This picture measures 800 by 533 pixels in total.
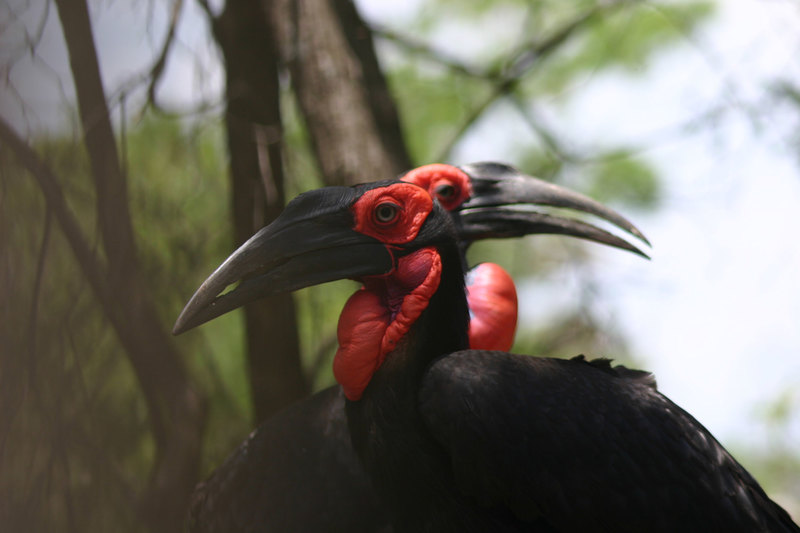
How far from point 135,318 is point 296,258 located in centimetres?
116

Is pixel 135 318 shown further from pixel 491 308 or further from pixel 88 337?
pixel 491 308

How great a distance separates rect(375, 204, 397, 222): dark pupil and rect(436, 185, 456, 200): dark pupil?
0.86 m

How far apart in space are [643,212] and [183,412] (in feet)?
12.6

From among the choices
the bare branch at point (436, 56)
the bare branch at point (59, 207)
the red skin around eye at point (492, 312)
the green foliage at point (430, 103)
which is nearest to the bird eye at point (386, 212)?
the red skin around eye at point (492, 312)

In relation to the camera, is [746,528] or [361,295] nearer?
[746,528]

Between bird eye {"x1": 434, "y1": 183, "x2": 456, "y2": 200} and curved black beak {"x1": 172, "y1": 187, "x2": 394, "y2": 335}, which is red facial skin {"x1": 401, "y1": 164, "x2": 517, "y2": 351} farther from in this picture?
curved black beak {"x1": 172, "y1": 187, "x2": 394, "y2": 335}

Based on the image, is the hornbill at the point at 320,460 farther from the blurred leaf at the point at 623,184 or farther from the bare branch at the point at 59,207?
the blurred leaf at the point at 623,184

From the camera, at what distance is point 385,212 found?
185cm

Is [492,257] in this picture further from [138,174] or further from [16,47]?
[16,47]

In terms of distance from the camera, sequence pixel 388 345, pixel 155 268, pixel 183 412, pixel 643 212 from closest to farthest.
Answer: pixel 388 345 → pixel 183 412 → pixel 155 268 → pixel 643 212

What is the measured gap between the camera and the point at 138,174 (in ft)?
10.1

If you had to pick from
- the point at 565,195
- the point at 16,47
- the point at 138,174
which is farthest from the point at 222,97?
the point at 565,195

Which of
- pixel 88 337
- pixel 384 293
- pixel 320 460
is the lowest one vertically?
pixel 320 460

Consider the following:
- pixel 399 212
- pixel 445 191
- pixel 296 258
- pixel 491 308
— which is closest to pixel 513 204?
pixel 445 191
